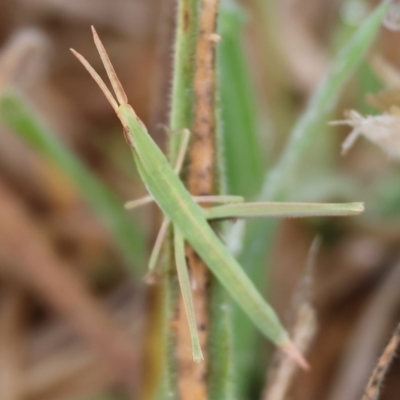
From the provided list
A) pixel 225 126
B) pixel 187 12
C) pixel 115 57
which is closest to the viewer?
pixel 187 12

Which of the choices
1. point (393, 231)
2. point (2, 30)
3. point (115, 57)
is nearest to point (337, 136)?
point (393, 231)

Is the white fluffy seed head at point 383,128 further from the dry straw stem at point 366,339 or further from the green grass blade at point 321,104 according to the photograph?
the dry straw stem at point 366,339

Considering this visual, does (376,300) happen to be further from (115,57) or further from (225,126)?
(115,57)

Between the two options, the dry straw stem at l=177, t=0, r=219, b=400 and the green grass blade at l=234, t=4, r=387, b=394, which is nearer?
the dry straw stem at l=177, t=0, r=219, b=400

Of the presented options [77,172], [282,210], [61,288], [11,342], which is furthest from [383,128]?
[11,342]

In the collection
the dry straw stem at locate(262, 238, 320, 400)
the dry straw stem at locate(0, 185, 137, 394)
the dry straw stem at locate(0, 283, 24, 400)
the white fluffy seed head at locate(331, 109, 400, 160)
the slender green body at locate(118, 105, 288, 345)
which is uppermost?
the white fluffy seed head at locate(331, 109, 400, 160)

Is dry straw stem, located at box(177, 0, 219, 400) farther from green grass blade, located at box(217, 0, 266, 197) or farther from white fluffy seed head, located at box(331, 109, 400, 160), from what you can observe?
green grass blade, located at box(217, 0, 266, 197)

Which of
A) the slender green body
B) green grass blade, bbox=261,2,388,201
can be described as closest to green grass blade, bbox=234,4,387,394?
green grass blade, bbox=261,2,388,201
